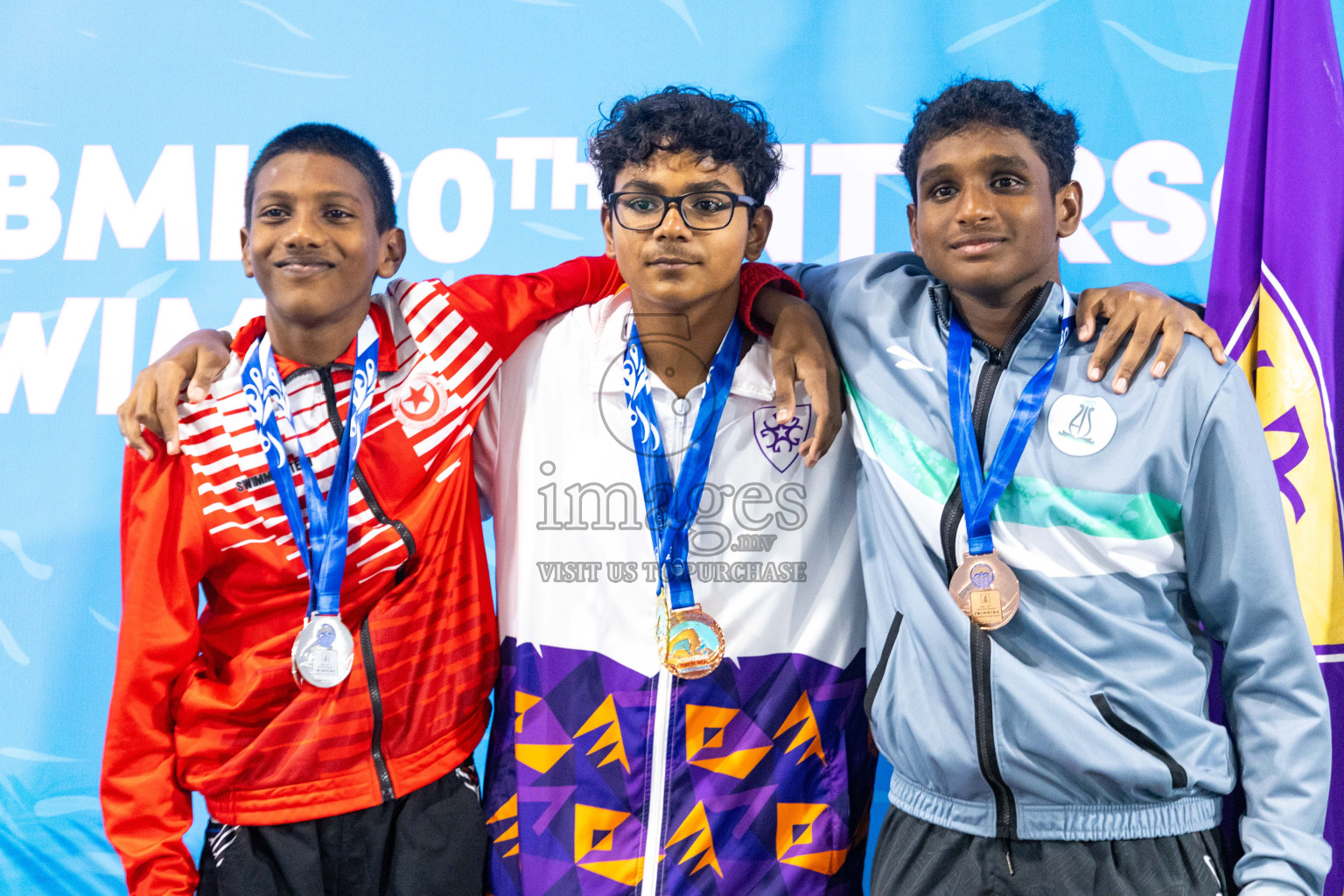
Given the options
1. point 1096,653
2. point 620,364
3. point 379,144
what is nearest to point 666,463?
point 620,364

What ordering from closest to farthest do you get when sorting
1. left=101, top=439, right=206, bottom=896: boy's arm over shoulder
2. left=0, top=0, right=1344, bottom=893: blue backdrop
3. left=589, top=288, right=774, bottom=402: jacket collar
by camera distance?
left=101, top=439, right=206, bottom=896: boy's arm over shoulder < left=589, top=288, right=774, bottom=402: jacket collar < left=0, top=0, right=1344, bottom=893: blue backdrop

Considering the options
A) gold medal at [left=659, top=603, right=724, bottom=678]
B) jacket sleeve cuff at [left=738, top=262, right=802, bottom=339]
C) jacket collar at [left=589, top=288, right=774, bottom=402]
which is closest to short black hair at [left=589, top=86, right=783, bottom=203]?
jacket sleeve cuff at [left=738, top=262, right=802, bottom=339]

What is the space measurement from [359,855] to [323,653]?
37 centimetres

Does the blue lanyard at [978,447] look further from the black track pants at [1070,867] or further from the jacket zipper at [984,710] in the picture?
the black track pants at [1070,867]

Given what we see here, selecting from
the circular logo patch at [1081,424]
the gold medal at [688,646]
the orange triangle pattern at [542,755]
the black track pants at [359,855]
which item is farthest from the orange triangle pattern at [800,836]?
the circular logo patch at [1081,424]

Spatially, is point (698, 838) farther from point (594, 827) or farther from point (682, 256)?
point (682, 256)

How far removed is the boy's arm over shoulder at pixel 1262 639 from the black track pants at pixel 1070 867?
72 mm

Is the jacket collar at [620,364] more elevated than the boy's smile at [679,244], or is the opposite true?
the boy's smile at [679,244]

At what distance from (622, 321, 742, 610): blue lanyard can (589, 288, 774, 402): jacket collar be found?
0.7 inches

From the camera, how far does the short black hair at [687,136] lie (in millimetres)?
1951

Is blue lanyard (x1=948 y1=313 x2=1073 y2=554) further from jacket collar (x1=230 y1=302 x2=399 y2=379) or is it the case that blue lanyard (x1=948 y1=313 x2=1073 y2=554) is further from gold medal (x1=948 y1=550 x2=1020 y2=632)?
jacket collar (x1=230 y1=302 x2=399 y2=379)

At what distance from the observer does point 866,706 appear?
183 cm

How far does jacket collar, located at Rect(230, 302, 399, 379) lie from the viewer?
1.94 metres

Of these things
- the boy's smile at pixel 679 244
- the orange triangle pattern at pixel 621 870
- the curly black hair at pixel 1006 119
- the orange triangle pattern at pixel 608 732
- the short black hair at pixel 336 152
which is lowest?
the orange triangle pattern at pixel 621 870
